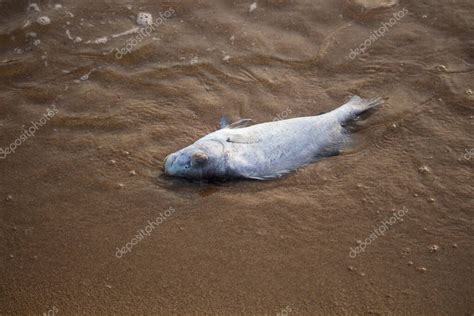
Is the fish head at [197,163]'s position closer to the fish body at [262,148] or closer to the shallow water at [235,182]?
the fish body at [262,148]

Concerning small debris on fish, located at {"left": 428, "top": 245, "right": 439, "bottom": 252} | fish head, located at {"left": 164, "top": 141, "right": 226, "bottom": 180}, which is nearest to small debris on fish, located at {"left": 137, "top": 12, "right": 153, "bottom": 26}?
fish head, located at {"left": 164, "top": 141, "right": 226, "bottom": 180}

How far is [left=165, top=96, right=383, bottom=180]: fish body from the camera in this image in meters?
5.18

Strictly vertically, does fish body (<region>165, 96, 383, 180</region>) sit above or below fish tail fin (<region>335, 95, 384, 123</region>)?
below

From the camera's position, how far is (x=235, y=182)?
5270 mm

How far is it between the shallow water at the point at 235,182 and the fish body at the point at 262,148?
6.1 inches

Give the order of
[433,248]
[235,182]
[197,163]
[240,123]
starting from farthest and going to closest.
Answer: [240,123] → [235,182] → [197,163] → [433,248]

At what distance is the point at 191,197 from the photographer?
513 centimetres

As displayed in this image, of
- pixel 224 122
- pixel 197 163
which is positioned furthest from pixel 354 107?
pixel 197 163

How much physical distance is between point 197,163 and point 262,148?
77 cm

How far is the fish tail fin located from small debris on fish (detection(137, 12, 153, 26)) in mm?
3205

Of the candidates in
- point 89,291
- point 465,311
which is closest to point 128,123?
point 89,291

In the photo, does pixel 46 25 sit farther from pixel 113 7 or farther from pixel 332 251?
pixel 332 251

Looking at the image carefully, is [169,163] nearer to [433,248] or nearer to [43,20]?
[433,248]

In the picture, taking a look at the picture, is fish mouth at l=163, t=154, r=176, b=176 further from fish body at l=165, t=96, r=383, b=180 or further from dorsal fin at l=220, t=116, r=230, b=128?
dorsal fin at l=220, t=116, r=230, b=128
